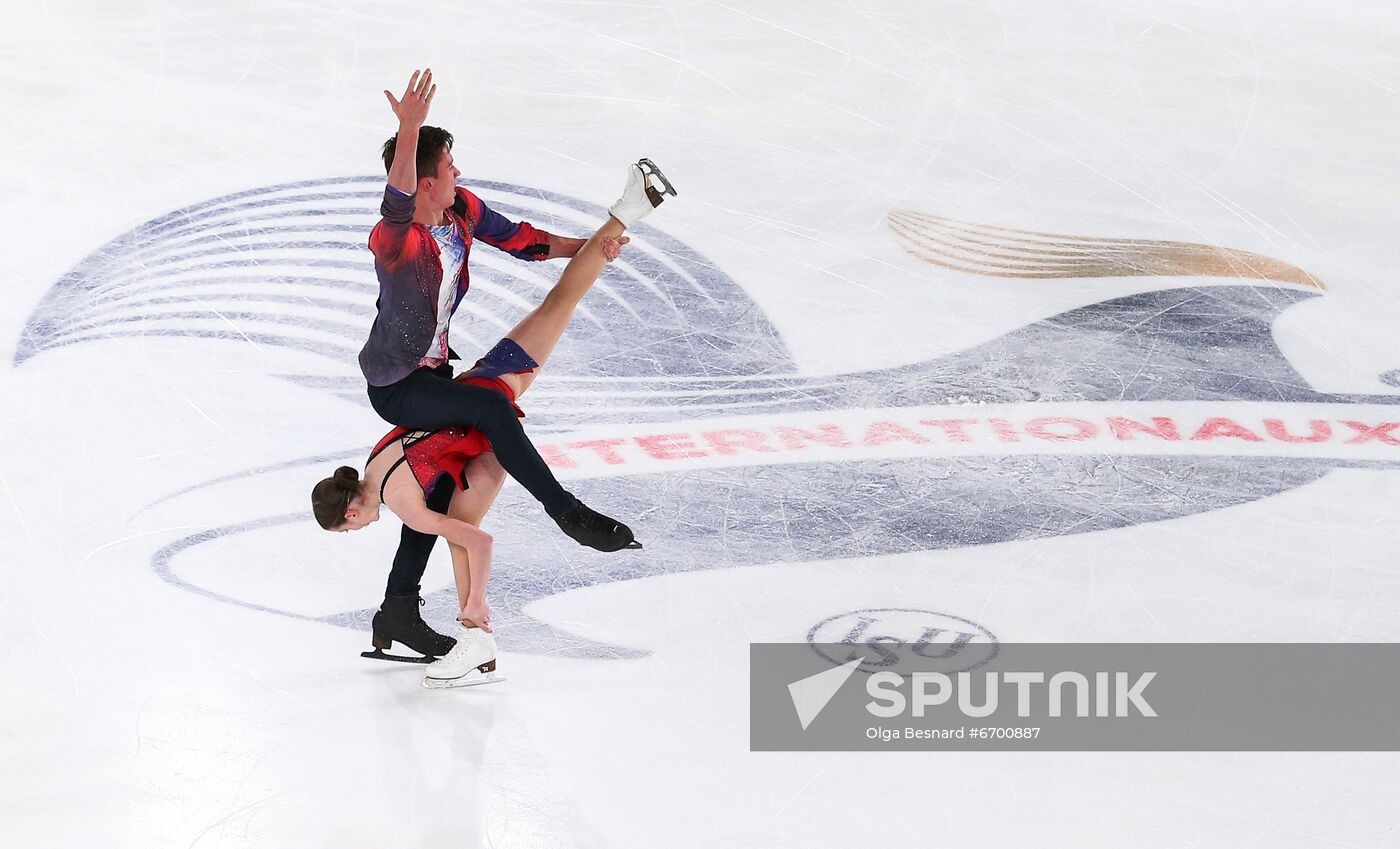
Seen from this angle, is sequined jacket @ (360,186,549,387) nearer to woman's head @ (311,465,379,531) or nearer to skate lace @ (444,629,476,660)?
woman's head @ (311,465,379,531)

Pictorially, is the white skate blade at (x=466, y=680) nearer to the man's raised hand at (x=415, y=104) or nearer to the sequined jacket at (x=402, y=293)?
the sequined jacket at (x=402, y=293)

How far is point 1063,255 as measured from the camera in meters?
7.05

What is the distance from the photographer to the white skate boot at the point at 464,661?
4.18m

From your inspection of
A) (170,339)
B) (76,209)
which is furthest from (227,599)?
(76,209)

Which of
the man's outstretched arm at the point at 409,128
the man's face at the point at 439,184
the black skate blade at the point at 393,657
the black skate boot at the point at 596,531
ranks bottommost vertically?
the black skate blade at the point at 393,657

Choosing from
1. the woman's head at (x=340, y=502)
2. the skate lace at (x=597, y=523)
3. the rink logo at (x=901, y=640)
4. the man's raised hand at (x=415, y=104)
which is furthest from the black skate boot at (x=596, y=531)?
the man's raised hand at (x=415, y=104)

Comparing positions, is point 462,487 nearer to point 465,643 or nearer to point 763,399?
point 465,643

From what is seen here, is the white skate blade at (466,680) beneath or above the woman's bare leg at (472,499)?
beneath

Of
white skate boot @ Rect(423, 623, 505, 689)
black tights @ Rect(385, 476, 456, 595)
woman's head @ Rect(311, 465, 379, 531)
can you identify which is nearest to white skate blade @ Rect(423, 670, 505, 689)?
white skate boot @ Rect(423, 623, 505, 689)

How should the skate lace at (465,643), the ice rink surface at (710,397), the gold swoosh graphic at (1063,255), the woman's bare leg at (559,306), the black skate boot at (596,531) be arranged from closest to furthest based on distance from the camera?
the ice rink surface at (710,397)
the black skate boot at (596,531)
the skate lace at (465,643)
the woman's bare leg at (559,306)
the gold swoosh graphic at (1063,255)

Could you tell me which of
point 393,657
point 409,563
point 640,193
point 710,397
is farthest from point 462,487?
point 710,397

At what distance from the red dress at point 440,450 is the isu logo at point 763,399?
0.60 meters

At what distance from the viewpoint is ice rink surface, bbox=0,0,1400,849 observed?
3.71m

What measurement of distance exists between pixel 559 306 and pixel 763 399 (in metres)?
1.60
